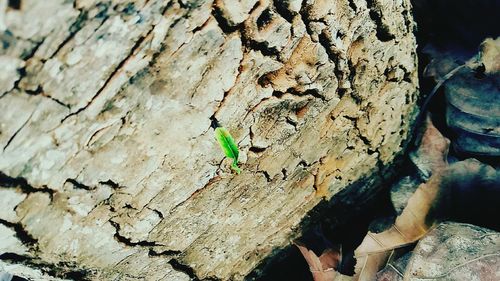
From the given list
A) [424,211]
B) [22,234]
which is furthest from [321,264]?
[22,234]

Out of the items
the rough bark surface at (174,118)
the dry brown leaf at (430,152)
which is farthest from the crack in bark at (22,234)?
the dry brown leaf at (430,152)

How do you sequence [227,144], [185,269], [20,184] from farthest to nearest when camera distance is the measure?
[185,269], [227,144], [20,184]

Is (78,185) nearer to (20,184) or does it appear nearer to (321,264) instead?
(20,184)

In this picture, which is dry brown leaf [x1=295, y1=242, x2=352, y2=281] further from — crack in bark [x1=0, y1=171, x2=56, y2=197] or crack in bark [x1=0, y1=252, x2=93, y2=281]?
crack in bark [x1=0, y1=171, x2=56, y2=197]

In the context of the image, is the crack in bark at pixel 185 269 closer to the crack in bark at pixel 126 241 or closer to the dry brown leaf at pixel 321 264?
the crack in bark at pixel 126 241

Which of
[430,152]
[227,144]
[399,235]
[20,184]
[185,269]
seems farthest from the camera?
[430,152]

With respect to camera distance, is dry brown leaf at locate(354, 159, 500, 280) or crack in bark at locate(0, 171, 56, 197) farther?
dry brown leaf at locate(354, 159, 500, 280)

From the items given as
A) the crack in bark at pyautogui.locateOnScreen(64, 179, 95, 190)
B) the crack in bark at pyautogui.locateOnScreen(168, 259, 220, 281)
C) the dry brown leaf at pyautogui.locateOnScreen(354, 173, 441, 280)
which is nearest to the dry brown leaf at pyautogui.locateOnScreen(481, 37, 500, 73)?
the dry brown leaf at pyautogui.locateOnScreen(354, 173, 441, 280)
